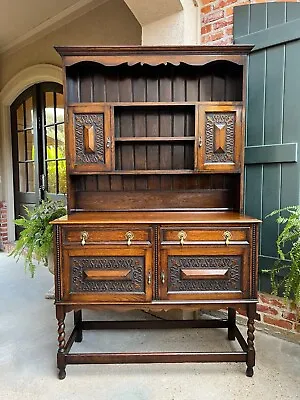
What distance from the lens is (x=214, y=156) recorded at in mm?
2186

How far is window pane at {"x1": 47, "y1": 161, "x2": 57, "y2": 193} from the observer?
4.49 m

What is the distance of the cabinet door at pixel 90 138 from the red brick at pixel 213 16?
1124mm

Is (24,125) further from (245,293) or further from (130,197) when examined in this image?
(245,293)

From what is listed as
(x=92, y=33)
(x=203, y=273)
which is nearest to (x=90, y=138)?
(x=203, y=273)

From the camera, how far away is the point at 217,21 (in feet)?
7.95

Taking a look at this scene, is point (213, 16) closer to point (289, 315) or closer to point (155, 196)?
point (155, 196)

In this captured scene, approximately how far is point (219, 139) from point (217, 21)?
100cm

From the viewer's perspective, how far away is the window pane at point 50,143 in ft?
14.7

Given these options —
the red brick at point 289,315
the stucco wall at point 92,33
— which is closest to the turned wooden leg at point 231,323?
the red brick at point 289,315

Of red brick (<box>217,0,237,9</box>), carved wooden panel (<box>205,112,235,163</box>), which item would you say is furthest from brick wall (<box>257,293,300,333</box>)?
red brick (<box>217,0,237,9</box>)

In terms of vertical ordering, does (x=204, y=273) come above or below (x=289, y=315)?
above

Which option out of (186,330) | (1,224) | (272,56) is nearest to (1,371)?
(186,330)

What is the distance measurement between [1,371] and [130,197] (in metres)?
1.43

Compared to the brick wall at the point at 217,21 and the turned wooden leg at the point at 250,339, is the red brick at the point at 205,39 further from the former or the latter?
the turned wooden leg at the point at 250,339
